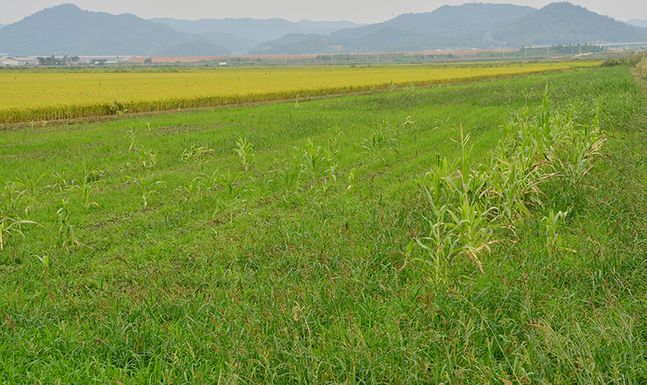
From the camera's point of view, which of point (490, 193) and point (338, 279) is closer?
point (338, 279)

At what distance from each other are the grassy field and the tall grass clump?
5 cm

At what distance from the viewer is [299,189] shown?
10156mm

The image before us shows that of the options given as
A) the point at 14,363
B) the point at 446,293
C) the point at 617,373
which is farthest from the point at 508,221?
the point at 14,363

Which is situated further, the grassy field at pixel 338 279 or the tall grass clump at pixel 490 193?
the tall grass clump at pixel 490 193

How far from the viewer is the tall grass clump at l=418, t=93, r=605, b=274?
5531mm

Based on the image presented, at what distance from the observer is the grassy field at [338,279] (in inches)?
150

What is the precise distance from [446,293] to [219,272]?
2.60 metres

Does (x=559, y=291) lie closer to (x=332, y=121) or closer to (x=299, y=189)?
(x=299, y=189)

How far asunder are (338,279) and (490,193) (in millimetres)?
2838

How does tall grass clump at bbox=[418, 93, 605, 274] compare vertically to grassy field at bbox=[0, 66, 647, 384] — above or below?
above

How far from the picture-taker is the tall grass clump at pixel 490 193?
18.1 ft

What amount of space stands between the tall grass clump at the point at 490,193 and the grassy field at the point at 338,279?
0.15ft

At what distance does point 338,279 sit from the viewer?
5.36 metres

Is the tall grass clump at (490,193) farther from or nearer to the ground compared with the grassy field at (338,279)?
farther from the ground
